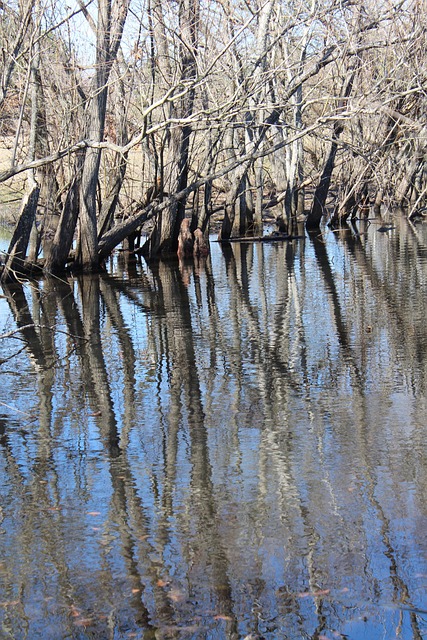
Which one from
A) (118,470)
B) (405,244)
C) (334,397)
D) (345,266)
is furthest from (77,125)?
(118,470)

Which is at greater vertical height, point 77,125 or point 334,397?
point 77,125

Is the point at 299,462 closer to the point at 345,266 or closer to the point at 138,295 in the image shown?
the point at 138,295

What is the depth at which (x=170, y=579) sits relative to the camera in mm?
4711

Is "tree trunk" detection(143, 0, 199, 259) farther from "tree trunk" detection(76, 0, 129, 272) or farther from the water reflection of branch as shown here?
the water reflection of branch

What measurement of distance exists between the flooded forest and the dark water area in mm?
18

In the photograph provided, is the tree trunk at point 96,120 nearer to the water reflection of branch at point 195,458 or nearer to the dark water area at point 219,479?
the water reflection of branch at point 195,458

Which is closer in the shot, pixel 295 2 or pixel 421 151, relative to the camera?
pixel 295 2

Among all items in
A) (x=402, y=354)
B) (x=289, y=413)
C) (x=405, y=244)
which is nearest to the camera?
(x=289, y=413)

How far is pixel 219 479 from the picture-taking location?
6137 millimetres

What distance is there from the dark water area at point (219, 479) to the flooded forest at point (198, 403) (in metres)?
0.02

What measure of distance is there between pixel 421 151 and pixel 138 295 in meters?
12.9

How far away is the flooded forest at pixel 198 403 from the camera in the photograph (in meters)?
4.54

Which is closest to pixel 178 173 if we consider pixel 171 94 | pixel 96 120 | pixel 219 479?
pixel 96 120

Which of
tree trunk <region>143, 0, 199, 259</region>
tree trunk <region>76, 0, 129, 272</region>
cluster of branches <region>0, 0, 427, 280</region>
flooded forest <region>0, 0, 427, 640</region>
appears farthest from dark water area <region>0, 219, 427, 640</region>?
→ tree trunk <region>143, 0, 199, 259</region>
